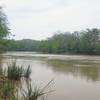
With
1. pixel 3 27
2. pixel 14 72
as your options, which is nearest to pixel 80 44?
pixel 3 27

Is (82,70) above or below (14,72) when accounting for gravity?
below

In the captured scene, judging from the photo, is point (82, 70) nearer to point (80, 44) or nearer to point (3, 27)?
point (3, 27)

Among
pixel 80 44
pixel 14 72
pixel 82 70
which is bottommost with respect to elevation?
pixel 82 70

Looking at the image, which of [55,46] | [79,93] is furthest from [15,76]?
[55,46]

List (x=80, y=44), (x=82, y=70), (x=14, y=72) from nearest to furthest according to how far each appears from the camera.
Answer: (x=14, y=72) → (x=82, y=70) → (x=80, y=44)

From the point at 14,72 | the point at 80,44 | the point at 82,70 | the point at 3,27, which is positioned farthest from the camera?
the point at 80,44

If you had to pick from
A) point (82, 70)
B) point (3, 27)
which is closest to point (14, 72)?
A: point (82, 70)

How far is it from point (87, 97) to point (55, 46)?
68.6m

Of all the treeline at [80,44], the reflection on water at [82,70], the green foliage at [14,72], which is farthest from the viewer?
the treeline at [80,44]

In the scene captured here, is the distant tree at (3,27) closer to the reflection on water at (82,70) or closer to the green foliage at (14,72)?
the reflection on water at (82,70)

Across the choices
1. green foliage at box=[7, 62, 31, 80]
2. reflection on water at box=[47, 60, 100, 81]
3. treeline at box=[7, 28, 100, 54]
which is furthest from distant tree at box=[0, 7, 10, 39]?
treeline at box=[7, 28, 100, 54]

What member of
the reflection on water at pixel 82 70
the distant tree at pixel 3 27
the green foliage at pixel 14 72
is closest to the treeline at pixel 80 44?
the distant tree at pixel 3 27

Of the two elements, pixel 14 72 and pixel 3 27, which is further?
pixel 3 27

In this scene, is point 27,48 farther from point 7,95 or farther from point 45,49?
point 7,95
